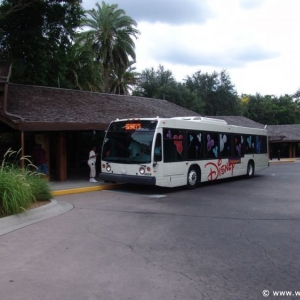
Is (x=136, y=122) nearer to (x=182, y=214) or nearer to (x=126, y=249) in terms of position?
(x=182, y=214)

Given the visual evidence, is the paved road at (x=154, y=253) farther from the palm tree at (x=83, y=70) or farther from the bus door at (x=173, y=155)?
the palm tree at (x=83, y=70)

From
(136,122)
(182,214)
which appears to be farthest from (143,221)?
(136,122)

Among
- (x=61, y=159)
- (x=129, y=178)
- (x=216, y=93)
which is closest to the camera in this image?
(x=129, y=178)

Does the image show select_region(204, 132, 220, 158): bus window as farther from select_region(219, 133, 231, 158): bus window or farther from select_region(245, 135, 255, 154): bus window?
select_region(245, 135, 255, 154): bus window

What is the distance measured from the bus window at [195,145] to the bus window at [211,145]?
50 cm

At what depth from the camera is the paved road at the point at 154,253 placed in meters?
4.54

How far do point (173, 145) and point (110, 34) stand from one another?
29129 millimetres

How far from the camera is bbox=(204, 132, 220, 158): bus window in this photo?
609 inches

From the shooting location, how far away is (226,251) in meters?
6.09

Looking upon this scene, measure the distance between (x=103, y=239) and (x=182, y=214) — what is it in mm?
3044

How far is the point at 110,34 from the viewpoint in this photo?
129 ft

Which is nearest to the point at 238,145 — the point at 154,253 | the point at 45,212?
the point at 45,212

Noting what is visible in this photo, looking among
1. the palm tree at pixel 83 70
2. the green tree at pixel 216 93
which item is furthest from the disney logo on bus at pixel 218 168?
the green tree at pixel 216 93

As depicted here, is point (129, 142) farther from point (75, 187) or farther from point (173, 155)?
point (75, 187)
